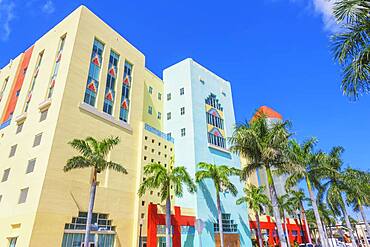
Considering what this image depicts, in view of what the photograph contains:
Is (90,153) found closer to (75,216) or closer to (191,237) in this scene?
(75,216)

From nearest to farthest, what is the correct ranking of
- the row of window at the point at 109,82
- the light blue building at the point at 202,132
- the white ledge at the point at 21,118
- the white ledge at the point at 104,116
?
the white ledge at the point at 104,116 → the white ledge at the point at 21,118 → the row of window at the point at 109,82 → the light blue building at the point at 202,132

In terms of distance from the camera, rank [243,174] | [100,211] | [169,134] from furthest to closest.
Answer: [169,134]
[100,211]
[243,174]

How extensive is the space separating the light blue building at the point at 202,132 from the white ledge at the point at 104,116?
36.4 feet

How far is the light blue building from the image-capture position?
128 feet

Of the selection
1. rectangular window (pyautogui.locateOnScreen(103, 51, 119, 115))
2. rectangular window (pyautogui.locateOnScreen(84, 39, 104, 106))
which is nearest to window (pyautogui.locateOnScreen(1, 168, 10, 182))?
rectangular window (pyautogui.locateOnScreen(84, 39, 104, 106))

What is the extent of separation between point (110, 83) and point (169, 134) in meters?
14.6

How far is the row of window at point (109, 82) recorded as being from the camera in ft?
110

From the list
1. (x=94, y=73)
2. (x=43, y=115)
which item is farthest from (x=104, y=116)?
(x=43, y=115)

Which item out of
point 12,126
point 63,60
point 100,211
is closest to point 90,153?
point 100,211

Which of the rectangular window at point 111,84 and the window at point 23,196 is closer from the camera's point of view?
the window at point 23,196

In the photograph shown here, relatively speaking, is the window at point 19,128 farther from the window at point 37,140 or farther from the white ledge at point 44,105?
the window at point 37,140

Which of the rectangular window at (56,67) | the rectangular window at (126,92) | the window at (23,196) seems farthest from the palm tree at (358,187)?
the rectangular window at (56,67)

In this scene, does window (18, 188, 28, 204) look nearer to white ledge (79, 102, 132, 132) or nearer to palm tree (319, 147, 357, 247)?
white ledge (79, 102, 132, 132)

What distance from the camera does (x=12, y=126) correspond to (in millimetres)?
34750
